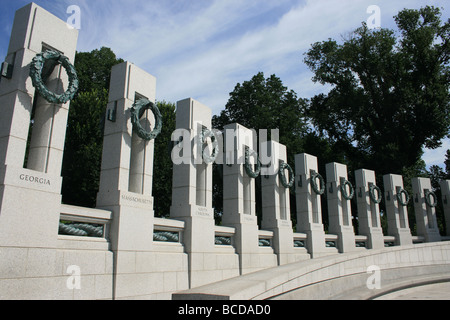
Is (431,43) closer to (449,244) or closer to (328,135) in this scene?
(328,135)

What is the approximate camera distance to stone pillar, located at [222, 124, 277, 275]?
1653 centimetres

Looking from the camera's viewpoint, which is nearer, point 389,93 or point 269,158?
point 269,158

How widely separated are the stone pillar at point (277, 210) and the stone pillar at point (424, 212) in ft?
47.2

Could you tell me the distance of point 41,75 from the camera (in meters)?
10.4

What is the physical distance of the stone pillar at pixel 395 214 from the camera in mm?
27062

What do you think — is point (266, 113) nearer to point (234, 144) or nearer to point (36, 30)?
point (234, 144)

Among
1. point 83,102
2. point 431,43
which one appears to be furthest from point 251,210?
point 431,43

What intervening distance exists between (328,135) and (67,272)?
115 ft

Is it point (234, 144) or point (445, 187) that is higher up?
point (445, 187)

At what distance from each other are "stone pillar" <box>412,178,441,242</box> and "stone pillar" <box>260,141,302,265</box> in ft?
47.2

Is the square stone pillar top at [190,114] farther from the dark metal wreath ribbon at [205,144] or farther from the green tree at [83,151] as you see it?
the green tree at [83,151]

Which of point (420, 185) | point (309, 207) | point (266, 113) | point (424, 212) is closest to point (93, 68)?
point (266, 113)

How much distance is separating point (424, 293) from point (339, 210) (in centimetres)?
898
